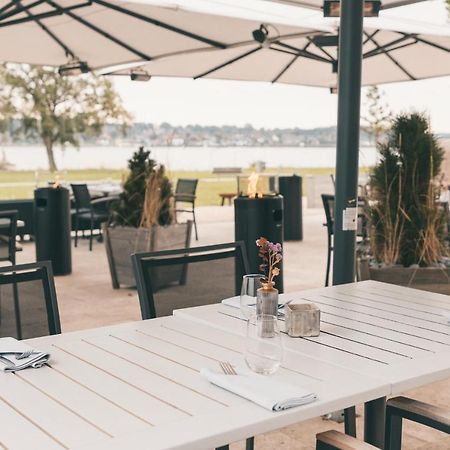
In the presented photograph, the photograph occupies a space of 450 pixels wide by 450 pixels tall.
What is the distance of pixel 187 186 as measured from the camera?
10.7m

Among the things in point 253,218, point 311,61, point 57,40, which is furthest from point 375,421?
point 311,61

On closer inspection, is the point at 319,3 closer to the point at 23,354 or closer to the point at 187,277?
the point at 187,277

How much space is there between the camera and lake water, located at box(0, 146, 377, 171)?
67.6ft

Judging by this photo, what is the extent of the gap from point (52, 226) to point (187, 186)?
128 inches

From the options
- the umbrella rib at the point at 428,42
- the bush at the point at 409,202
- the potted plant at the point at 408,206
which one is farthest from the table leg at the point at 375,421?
the umbrella rib at the point at 428,42

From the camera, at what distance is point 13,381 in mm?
1948

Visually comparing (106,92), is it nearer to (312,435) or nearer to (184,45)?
(184,45)

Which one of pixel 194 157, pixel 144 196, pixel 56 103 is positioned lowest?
pixel 144 196

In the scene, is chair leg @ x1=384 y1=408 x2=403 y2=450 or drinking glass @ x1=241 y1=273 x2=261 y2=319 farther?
drinking glass @ x1=241 y1=273 x2=261 y2=319

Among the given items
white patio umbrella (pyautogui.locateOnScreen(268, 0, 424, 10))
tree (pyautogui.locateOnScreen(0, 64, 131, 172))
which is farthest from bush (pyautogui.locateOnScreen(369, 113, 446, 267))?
tree (pyautogui.locateOnScreen(0, 64, 131, 172))

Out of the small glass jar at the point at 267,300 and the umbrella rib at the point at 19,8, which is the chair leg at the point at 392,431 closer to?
the small glass jar at the point at 267,300

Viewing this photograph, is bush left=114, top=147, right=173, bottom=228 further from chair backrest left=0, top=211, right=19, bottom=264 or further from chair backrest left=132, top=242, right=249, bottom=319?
chair backrest left=132, top=242, right=249, bottom=319

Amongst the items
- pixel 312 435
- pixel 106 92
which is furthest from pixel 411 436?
pixel 106 92

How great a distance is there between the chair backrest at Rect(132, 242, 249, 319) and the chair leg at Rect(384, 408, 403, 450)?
0.99 metres
